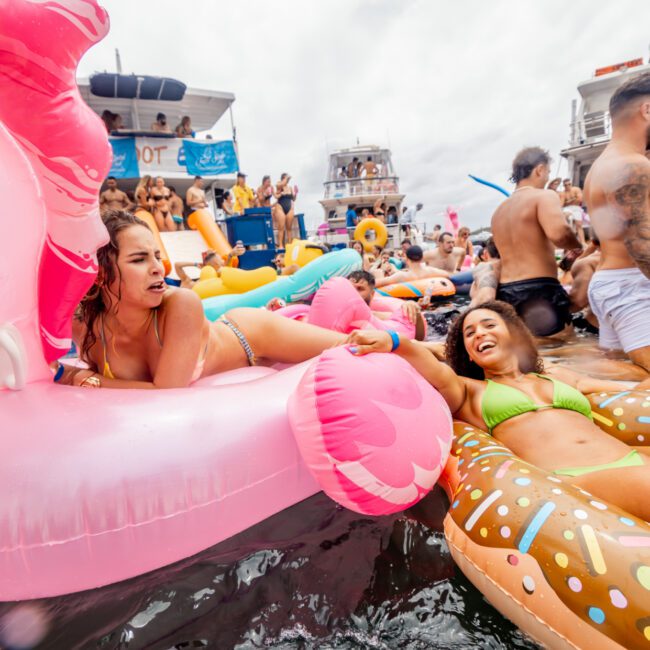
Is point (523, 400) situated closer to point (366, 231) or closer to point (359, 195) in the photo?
point (366, 231)

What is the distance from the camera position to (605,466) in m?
1.37

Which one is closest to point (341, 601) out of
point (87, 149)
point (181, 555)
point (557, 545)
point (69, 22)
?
point (181, 555)

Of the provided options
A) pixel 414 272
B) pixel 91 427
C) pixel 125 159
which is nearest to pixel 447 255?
pixel 414 272

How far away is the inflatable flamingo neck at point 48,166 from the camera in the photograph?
1004 millimetres

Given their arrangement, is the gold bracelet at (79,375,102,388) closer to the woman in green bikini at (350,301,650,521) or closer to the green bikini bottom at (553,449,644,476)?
the woman in green bikini at (350,301,650,521)

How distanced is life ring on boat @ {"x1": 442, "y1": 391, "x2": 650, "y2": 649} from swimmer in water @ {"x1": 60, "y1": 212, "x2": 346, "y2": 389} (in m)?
1.11

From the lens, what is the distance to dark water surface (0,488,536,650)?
1.13m

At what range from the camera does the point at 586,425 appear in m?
1.58

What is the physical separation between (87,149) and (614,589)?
5.48 feet

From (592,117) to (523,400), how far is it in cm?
1612

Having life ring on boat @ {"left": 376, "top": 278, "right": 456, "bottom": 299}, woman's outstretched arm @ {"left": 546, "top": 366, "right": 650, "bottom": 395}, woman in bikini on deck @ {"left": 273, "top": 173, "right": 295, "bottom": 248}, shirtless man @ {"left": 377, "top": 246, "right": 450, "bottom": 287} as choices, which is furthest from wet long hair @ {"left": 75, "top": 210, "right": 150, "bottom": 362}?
woman in bikini on deck @ {"left": 273, "top": 173, "right": 295, "bottom": 248}

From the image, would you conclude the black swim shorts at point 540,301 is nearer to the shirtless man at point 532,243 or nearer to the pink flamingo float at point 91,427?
the shirtless man at point 532,243

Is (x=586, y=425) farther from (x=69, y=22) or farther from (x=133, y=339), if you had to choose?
(x=69, y=22)

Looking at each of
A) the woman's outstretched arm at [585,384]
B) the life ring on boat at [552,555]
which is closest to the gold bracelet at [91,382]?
the life ring on boat at [552,555]
